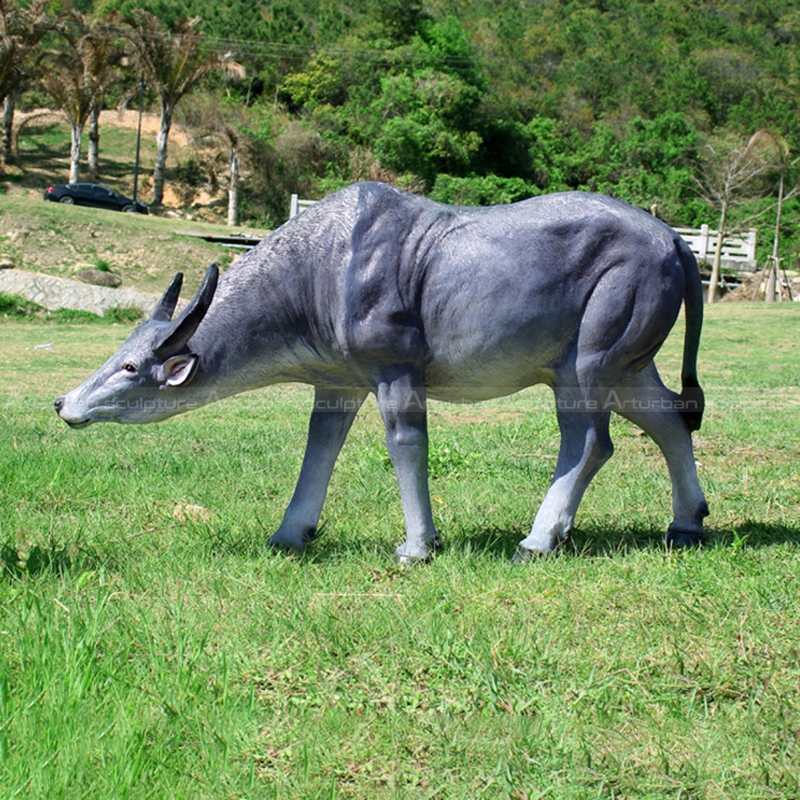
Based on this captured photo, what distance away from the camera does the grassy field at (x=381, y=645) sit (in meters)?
2.79

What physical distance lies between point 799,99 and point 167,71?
35.0 metres

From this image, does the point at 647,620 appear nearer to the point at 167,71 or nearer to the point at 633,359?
the point at 633,359

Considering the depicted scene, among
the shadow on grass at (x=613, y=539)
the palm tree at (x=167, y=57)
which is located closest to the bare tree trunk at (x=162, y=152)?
the palm tree at (x=167, y=57)

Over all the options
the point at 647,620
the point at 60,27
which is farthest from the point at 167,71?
the point at 647,620

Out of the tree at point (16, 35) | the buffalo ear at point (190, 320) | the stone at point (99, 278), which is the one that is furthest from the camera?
the tree at point (16, 35)

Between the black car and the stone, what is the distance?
12713 mm

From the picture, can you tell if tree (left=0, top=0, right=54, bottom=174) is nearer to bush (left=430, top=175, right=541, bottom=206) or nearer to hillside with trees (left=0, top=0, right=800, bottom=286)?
hillside with trees (left=0, top=0, right=800, bottom=286)

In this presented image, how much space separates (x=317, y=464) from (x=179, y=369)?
957mm

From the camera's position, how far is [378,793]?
2.71 m

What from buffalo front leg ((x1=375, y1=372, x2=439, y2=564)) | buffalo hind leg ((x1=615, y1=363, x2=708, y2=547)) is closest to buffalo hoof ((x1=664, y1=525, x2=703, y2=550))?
buffalo hind leg ((x1=615, y1=363, x2=708, y2=547))

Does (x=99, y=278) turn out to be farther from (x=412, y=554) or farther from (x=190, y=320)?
(x=412, y=554)

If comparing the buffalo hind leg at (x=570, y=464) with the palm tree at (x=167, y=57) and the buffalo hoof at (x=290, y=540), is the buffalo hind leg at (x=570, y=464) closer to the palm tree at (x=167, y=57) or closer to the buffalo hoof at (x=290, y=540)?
the buffalo hoof at (x=290, y=540)

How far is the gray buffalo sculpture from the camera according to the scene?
14.3 feet

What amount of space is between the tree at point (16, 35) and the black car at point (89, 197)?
12.6 feet
